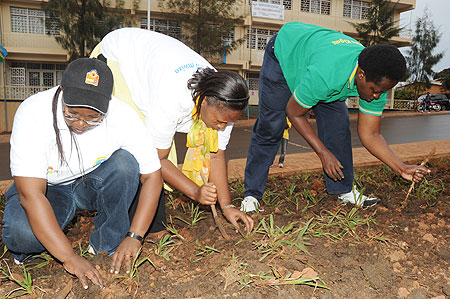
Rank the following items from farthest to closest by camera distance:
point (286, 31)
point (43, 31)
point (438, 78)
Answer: point (438, 78)
point (43, 31)
point (286, 31)

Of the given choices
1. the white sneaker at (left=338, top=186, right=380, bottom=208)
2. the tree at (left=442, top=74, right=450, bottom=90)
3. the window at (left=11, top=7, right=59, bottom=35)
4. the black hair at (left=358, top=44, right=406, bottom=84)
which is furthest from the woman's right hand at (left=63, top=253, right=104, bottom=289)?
the tree at (left=442, top=74, right=450, bottom=90)

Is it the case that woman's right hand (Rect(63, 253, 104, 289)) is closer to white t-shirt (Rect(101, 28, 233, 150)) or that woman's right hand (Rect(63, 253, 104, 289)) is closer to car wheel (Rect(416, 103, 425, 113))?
white t-shirt (Rect(101, 28, 233, 150))

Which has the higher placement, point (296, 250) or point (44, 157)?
point (44, 157)

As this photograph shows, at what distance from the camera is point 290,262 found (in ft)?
6.98

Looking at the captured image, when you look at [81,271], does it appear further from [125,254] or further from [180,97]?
[180,97]

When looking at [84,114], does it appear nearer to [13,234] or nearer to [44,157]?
[44,157]

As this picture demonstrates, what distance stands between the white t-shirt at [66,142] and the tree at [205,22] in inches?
618

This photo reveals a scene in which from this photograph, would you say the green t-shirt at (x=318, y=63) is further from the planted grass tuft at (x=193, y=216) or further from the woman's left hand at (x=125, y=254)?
the woman's left hand at (x=125, y=254)

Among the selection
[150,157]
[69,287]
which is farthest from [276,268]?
[69,287]

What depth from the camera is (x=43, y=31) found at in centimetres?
1936

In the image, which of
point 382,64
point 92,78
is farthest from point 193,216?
point 382,64

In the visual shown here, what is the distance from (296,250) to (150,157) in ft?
3.16

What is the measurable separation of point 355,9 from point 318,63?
84.5ft

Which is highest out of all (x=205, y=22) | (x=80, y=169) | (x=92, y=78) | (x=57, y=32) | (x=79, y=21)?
(x=205, y=22)
